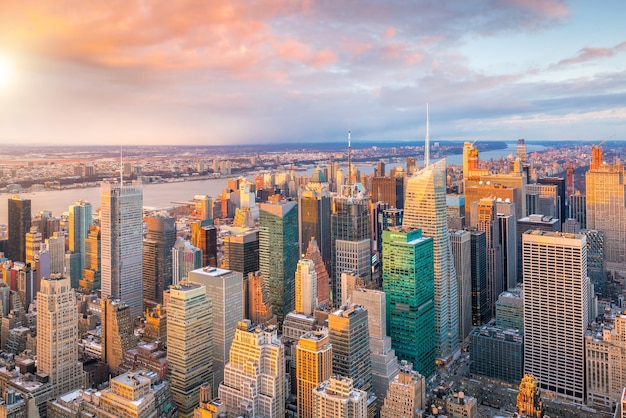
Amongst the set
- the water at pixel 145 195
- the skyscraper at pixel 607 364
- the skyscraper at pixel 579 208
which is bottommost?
the skyscraper at pixel 607 364

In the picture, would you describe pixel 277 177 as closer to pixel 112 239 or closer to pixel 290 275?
pixel 290 275

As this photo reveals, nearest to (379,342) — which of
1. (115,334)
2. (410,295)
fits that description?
(410,295)

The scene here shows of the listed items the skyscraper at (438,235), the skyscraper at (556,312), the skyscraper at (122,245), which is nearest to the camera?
the skyscraper at (556,312)

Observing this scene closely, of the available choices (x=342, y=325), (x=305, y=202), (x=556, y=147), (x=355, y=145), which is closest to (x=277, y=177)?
(x=305, y=202)

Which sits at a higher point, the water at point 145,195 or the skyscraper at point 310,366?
the water at point 145,195

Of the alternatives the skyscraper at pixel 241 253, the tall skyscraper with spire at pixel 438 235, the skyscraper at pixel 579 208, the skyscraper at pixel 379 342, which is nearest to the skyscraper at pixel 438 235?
the tall skyscraper with spire at pixel 438 235

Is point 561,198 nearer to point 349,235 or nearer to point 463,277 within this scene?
point 463,277

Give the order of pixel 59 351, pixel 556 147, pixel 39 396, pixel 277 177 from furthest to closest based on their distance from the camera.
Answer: pixel 556 147
pixel 277 177
pixel 59 351
pixel 39 396

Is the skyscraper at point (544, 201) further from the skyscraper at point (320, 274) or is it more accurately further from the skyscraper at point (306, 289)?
the skyscraper at point (306, 289)
